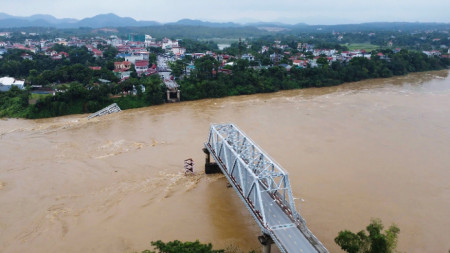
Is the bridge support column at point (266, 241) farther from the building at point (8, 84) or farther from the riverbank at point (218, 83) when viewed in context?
the building at point (8, 84)

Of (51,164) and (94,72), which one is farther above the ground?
(94,72)

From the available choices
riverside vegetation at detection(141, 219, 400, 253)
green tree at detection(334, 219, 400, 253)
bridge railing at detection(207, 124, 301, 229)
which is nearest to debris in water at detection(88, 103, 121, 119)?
bridge railing at detection(207, 124, 301, 229)

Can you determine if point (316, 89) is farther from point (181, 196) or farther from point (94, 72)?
point (181, 196)

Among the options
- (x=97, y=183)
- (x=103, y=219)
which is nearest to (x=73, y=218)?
(x=103, y=219)

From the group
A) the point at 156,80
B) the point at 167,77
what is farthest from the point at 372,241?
the point at 167,77

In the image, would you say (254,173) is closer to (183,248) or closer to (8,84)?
(183,248)
